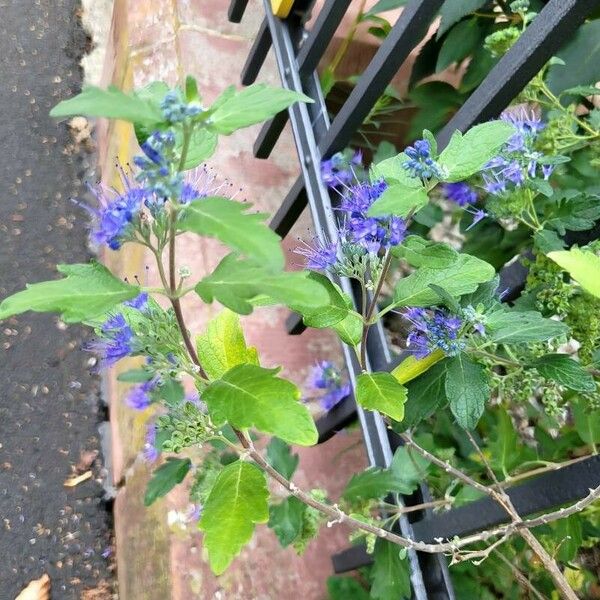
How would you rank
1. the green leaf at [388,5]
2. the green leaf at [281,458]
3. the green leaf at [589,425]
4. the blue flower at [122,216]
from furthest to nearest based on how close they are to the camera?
the green leaf at [388,5] < the green leaf at [281,458] < the green leaf at [589,425] < the blue flower at [122,216]

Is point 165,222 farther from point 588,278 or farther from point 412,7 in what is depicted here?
point 412,7

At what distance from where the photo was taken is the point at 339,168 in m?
1.23

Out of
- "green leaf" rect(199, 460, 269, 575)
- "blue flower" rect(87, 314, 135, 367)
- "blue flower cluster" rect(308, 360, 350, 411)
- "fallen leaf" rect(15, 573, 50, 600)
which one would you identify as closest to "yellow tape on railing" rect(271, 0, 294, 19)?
"blue flower cluster" rect(308, 360, 350, 411)

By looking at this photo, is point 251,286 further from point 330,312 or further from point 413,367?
point 413,367

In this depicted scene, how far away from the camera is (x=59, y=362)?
5.82ft

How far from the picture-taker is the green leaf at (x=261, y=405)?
56cm

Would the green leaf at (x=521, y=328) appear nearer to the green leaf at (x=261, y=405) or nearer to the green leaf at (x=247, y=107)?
the green leaf at (x=261, y=405)

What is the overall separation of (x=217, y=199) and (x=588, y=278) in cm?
28

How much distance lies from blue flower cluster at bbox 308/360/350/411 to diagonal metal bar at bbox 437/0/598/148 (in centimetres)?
57

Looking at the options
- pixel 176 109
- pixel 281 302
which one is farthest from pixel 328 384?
pixel 176 109

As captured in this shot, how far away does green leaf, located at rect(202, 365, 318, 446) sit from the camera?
56cm

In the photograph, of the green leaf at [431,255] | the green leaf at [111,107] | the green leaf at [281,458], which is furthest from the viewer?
the green leaf at [281,458]

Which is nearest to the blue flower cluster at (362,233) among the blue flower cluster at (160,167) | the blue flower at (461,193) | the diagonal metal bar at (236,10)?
the blue flower cluster at (160,167)

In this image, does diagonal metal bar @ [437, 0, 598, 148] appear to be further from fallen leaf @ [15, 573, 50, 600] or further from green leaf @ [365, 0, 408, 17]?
fallen leaf @ [15, 573, 50, 600]
